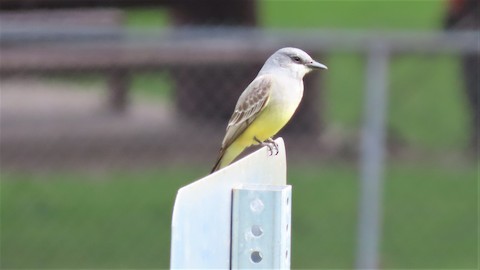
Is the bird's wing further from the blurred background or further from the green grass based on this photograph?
the green grass

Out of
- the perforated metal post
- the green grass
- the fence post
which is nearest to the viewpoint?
the fence post

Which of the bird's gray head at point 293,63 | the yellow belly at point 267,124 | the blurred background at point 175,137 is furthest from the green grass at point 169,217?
the bird's gray head at point 293,63

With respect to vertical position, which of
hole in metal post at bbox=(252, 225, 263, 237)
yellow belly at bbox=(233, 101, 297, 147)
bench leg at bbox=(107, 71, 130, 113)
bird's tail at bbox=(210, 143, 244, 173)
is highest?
bench leg at bbox=(107, 71, 130, 113)

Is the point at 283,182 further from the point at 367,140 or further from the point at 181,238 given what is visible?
the point at 367,140

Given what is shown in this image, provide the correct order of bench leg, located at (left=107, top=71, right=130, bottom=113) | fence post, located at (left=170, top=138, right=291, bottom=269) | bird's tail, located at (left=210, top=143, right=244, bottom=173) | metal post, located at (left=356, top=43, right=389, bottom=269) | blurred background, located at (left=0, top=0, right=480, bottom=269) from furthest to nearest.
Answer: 1. bench leg, located at (left=107, top=71, right=130, bottom=113)
2. blurred background, located at (left=0, top=0, right=480, bottom=269)
3. metal post, located at (left=356, top=43, right=389, bottom=269)
4. bird's tail, located at (left=210, top=143, right=244, bottom=173)
5. fence post, located at (left=170, top=138, right=291, bottom=269)

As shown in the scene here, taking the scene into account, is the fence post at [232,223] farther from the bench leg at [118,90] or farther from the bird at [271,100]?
the bench leg at [118,90]

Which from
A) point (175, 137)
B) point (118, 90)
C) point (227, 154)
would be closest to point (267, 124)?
point (227, 154)

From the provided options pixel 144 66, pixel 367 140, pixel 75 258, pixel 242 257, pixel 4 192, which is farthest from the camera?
pixel 144 66

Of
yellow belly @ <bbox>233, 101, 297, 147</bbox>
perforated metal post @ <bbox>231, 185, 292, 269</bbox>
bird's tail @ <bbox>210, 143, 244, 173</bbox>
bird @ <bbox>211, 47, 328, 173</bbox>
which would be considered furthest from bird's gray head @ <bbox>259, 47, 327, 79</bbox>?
perforated metal post @ <bbox>231, 185, 292, 269</bbox>

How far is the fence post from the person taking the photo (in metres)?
2.33

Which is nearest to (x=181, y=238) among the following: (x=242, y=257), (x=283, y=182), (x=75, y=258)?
(x=242, y=257)

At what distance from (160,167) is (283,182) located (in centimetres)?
668

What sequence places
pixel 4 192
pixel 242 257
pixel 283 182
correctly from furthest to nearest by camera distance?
pixel 4 192 < pixel 283 182 < pixel 242 257

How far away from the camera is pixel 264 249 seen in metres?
2.58
